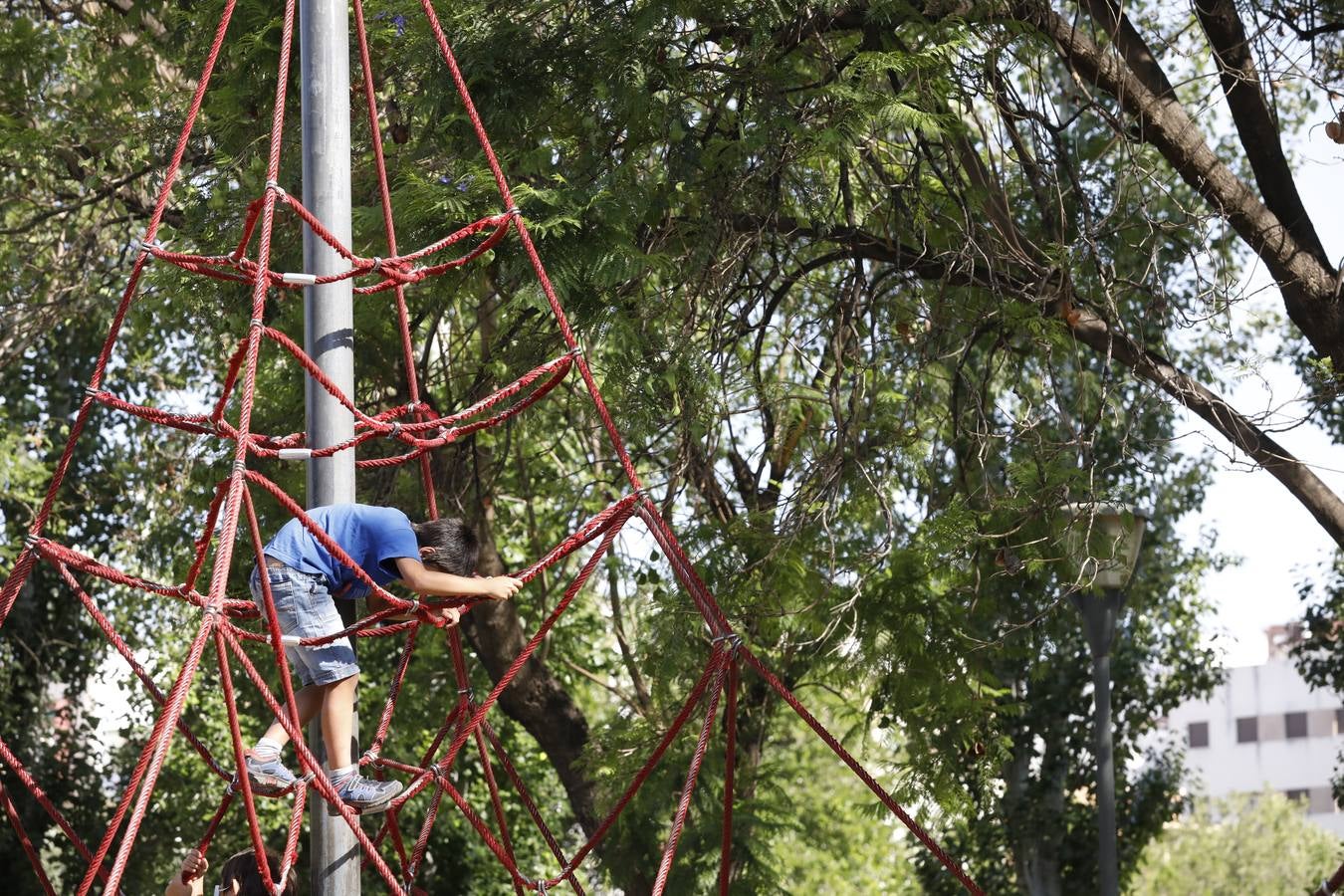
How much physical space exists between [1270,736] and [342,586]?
1992 inches

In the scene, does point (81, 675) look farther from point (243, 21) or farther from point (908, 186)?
point (908, 186)

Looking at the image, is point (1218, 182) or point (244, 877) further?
point (1218, 182)

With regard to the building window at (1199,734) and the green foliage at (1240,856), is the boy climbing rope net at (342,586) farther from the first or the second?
the building window at (1199,734)

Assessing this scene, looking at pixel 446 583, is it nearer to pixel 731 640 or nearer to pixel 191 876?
pixel 731 640

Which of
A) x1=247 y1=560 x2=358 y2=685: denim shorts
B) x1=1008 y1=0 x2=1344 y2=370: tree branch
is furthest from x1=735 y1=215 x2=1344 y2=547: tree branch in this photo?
x1=247 y1=560 x2=358 y2=685: denim shorts

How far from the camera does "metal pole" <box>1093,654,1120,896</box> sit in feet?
23.1

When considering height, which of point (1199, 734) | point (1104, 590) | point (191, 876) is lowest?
point (191, 876)

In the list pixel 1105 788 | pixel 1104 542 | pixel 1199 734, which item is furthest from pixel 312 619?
pixel 1199 734

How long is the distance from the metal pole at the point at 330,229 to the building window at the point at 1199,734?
51.0 metres

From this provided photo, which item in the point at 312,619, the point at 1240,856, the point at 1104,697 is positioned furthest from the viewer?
the point at 1240,856

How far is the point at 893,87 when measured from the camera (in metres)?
6.28

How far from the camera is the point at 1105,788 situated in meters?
7.16

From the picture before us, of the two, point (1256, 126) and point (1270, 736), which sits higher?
point (1270, 736)

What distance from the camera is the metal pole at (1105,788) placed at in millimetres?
7039
